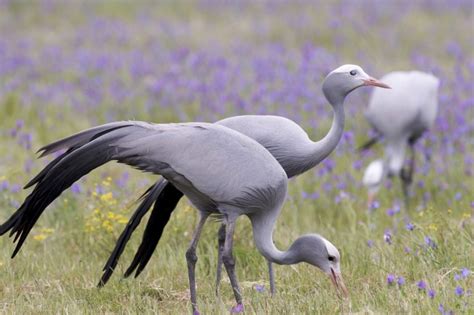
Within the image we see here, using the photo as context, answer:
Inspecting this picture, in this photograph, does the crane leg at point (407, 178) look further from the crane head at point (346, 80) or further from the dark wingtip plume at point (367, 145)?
the crane head at point (346, 80)

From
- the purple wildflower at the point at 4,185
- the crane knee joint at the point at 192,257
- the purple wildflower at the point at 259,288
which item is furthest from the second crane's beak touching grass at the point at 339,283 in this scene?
the purple wildflower at the point at 4,185

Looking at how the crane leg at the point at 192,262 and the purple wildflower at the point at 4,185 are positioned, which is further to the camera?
the purple wildflower at the point at 4,185

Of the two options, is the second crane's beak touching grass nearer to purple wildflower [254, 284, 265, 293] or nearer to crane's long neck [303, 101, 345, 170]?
purple wildflower [254, 284, 265, 293]

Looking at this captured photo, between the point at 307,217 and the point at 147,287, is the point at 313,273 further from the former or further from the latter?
the point at 307,217

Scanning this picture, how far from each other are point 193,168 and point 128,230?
0.71 m

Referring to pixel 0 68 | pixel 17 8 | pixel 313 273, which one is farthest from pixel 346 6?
pixel 313 273

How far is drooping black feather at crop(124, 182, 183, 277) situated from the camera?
525cm

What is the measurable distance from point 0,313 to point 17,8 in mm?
11086

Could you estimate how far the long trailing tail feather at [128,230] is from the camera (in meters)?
5.08

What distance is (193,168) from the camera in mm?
4676

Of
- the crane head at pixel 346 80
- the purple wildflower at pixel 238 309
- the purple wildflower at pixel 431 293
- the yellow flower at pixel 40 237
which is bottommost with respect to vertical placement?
the yellow flower at pixel 40 237

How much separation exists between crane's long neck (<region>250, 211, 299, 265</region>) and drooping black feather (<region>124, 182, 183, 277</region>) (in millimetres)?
611

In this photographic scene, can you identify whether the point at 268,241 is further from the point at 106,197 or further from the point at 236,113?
the point at 236,113

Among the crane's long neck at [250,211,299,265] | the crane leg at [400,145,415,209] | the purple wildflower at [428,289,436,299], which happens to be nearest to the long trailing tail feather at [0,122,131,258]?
the crane's long neck at [250,211,299,265]
